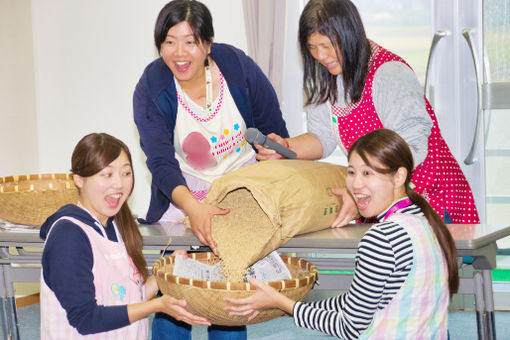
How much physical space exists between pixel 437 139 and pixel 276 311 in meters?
0.78

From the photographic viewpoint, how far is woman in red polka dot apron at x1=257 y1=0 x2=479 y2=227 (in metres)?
2.14

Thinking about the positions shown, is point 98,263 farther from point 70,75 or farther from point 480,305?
point 70,75

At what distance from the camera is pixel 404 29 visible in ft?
13.4

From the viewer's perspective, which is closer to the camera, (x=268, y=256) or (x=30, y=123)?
(x=268, y=256)

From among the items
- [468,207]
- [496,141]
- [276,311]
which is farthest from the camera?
[496,141]

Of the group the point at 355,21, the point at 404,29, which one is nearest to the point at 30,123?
the point at 404,29

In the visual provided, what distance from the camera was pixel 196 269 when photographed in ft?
7.03

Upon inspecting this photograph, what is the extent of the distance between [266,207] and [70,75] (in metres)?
3.10

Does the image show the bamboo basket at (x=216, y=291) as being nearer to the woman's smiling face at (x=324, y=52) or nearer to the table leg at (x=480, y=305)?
A: the table leg at (x=480, y=305)

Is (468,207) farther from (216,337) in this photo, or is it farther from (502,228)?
(216,337)

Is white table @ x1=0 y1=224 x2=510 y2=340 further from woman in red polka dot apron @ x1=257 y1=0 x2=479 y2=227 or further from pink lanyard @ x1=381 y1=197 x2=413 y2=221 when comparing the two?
pink lanyard @ x1=381 y1=197 x2=413 y2=221

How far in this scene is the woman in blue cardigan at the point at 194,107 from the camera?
2.37m

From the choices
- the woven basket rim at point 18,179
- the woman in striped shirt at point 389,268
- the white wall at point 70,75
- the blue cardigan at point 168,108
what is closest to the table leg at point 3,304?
the woven basket rim at point 18,179

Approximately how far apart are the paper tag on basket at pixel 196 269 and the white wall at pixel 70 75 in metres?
2.40
